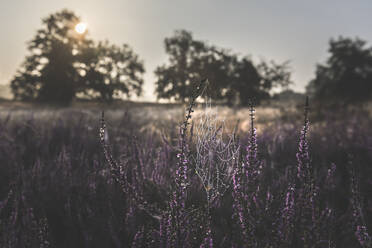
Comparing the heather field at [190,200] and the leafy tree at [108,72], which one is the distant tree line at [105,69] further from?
the heather field at [190,200]

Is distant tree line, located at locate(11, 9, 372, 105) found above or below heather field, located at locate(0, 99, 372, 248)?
above

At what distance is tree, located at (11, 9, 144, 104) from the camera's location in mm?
31281

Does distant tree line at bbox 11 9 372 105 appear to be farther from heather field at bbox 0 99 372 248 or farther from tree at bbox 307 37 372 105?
heather field at bbox 0 99 372 248

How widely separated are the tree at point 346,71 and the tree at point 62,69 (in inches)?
1010

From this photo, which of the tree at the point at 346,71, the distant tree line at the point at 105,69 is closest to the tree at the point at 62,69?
the distant tree line at the point at 105,69

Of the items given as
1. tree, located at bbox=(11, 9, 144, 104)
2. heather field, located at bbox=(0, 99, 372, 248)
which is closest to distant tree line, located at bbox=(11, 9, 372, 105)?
tree, located at bbox=(11, 9, 144, 104)

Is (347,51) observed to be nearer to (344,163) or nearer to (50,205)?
(344,163)

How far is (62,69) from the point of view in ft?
105

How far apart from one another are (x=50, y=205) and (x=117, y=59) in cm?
3817

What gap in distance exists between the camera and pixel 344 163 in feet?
10.6

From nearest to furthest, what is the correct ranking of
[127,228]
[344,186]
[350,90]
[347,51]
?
[127,228] → [344,186] → [350,90] → [347,51]

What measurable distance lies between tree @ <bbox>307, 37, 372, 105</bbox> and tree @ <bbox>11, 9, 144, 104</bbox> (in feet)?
84.2

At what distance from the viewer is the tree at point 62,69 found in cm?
3128

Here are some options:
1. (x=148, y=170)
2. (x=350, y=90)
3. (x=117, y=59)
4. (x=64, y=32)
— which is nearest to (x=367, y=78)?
(x=350, y=90)
